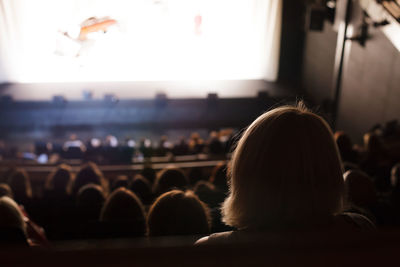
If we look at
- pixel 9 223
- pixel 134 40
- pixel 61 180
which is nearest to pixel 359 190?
pixel 9 223

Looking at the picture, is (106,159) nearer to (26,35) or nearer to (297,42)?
(26,35)

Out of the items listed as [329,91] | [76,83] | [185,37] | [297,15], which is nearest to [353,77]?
[329,91]

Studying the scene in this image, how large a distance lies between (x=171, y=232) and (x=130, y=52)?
828cm

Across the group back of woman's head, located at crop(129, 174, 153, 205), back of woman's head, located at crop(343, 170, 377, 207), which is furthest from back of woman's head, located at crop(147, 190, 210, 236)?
back of woman's head, located at crop(129, 174, 153, 205)

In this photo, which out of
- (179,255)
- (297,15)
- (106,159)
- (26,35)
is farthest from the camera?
(297,15)

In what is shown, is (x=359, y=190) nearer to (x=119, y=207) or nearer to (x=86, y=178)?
(x=119, y=207)

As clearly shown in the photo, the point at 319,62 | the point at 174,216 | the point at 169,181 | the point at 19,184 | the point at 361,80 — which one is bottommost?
the point at 19,184

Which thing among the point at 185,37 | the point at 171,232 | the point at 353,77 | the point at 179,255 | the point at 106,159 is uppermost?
the point at 185,37

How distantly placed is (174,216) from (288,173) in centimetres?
82

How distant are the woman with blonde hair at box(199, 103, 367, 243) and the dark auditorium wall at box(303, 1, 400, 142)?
686 centimetres

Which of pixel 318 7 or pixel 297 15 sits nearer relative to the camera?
pixel 318 7

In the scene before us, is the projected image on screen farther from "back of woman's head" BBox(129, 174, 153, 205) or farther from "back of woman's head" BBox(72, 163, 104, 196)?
"back of woman's head" BBox(129, 174, 153, 205)

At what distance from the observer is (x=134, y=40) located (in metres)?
9.23

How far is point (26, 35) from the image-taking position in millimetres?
9281
